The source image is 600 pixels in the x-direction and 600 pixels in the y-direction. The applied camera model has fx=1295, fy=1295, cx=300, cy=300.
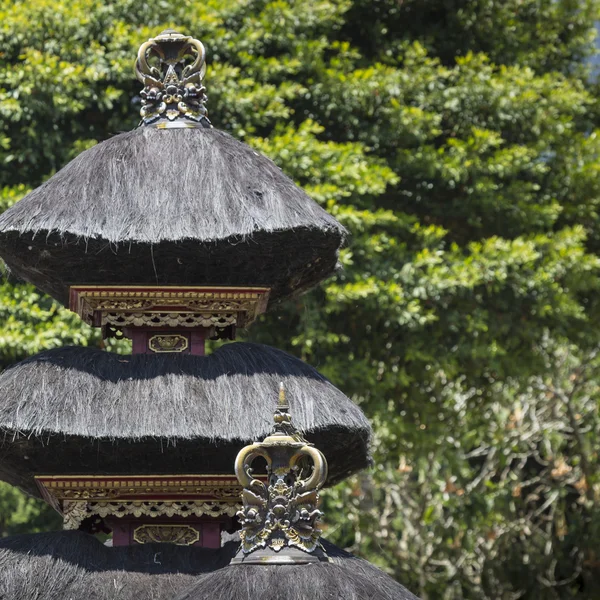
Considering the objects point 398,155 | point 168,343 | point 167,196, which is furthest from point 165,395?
point 398,155

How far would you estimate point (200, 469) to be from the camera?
272 inches

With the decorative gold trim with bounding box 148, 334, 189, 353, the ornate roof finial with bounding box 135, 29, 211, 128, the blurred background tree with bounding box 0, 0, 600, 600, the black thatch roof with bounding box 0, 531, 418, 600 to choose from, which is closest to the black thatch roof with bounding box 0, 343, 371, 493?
the decorative gold trim with bounding box 148, 334, 189, 353

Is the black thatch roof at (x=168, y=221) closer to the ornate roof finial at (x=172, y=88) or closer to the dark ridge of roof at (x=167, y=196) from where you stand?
the dark ridge of roof at (x=167, y=196)

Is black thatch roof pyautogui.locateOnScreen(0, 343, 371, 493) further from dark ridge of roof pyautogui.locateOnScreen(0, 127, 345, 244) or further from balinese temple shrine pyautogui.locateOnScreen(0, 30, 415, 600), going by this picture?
dark ridge of roof pyautogui.locateOnScreen(0, 127, 345, 244)

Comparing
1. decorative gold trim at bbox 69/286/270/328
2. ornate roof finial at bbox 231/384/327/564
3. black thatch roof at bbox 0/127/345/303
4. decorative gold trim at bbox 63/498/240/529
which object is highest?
black thatch roof at bbox 0/127/345/303

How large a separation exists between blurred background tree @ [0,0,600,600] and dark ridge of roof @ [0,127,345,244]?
558cm

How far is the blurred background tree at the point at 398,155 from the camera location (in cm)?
1341

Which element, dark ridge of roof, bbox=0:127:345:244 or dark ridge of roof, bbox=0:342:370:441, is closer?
dark ridge of roof, bbox=0:342:370:441

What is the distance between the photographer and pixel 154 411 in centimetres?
667

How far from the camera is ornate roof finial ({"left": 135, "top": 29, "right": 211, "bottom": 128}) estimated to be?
7.54 m

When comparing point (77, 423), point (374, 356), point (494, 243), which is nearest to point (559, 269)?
point (494, 243)

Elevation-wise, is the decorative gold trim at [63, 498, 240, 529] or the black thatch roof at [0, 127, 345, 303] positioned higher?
the black thatch roof at [0, 127, 345, 303]

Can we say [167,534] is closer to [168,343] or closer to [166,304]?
[168,343]

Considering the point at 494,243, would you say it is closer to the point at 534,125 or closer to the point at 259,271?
the point at 534,125
